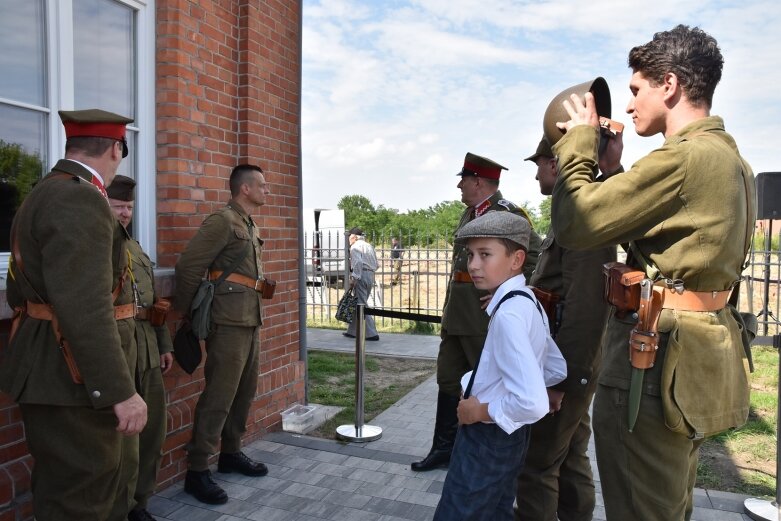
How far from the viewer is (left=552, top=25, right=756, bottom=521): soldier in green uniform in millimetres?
1885

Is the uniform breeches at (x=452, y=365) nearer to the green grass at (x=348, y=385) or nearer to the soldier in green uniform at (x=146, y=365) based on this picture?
the green grass at (x=348, y=385)

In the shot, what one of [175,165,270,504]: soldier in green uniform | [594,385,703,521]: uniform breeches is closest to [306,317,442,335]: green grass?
[175,165,270,504]: soldier in green uniform

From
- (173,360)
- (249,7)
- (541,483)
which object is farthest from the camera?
(249,7)

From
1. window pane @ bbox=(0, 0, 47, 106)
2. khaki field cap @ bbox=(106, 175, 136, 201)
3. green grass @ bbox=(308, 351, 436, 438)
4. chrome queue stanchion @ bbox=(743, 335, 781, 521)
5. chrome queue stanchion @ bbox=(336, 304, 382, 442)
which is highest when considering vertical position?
window pane @ bbox=(0, 0, 47, 106)

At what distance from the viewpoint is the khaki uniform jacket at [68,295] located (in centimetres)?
219

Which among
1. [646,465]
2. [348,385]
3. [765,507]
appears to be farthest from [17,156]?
[765,507]

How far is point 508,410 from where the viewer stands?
6.89 ft

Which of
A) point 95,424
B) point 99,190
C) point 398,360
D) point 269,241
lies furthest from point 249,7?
point 398,360

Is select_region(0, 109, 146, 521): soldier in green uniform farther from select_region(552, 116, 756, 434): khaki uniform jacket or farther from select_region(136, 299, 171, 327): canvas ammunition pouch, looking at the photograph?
select_region(552, 116, 756, 434): khaki uniform jacket

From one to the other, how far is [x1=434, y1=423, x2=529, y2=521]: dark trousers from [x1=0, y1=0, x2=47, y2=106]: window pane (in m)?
2.92

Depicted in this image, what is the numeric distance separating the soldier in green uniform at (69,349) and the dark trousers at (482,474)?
129 cm

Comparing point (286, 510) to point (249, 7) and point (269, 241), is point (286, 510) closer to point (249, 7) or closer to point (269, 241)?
point (269, 241)

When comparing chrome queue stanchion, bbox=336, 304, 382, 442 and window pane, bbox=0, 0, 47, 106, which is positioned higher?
window pane, bbox=0, 0, 47, 106

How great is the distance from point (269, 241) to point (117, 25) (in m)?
1.86
